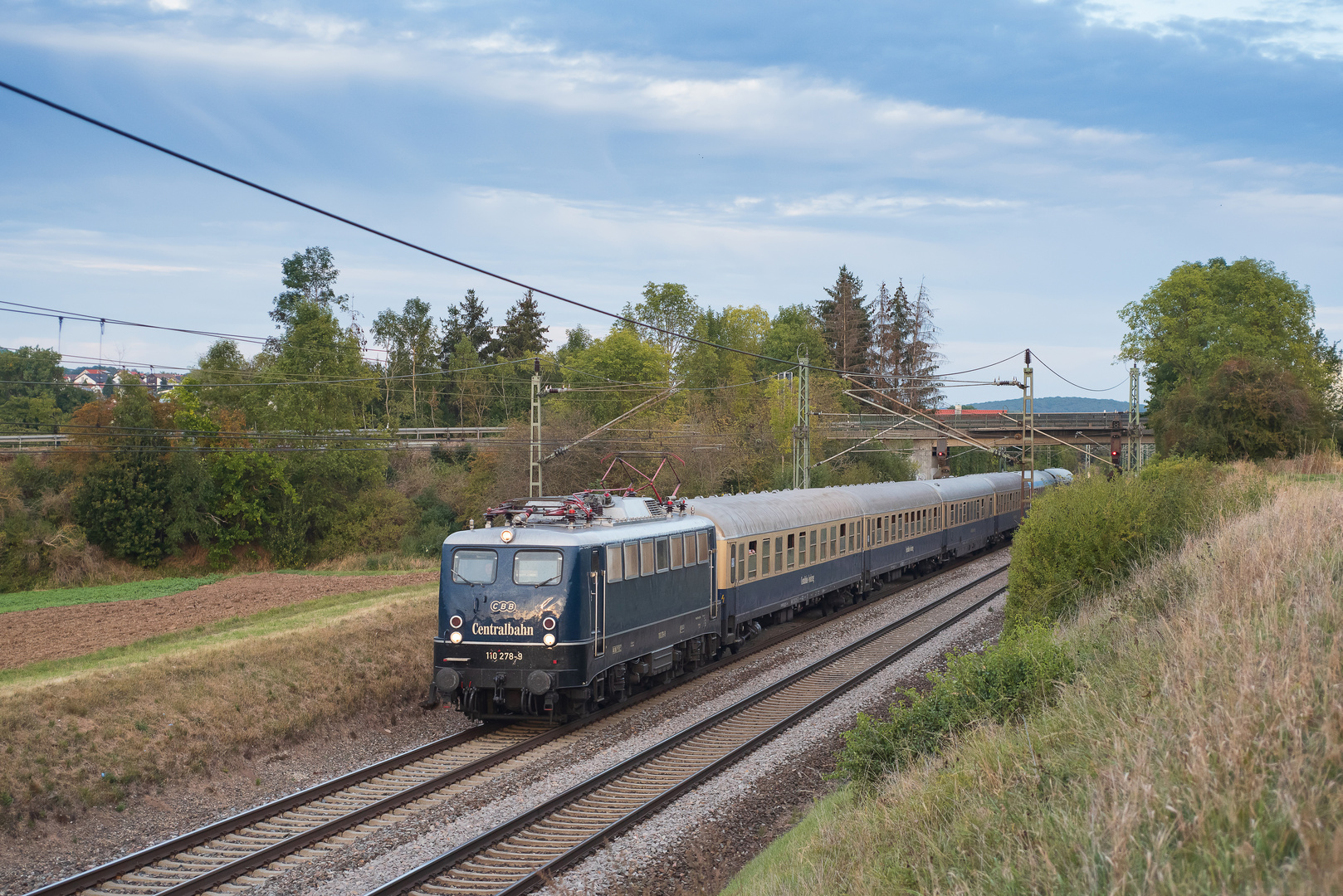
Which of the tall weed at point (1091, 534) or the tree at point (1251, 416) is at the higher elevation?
the tree at point (1251, 416)

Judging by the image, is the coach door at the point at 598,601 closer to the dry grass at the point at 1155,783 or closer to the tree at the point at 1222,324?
the dry grass at the point at 1155,783

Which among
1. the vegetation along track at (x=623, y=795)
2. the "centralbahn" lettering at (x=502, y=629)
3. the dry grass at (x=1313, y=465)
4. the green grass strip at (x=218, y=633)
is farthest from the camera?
the dry grass at (x=1313, y=465)

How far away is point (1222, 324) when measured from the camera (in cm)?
5691

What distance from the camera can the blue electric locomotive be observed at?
14766mm

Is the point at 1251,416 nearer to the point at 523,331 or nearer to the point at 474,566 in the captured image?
the point at 474,566

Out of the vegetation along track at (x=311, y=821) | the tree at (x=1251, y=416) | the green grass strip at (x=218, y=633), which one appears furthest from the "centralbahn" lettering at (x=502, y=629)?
the tree at (x=1251, y=416)

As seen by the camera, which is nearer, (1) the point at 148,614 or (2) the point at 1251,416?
(1) the point at 148,614

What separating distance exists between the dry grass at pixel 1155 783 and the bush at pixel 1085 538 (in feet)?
23.7

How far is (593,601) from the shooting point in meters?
15.2

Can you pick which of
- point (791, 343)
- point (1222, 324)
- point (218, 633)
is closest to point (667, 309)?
point (791, 343)

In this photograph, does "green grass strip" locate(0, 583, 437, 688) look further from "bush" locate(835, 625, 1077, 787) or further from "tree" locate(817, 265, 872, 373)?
"tree" locate(817, 265, 872, 373)

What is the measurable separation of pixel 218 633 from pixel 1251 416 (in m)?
33.7

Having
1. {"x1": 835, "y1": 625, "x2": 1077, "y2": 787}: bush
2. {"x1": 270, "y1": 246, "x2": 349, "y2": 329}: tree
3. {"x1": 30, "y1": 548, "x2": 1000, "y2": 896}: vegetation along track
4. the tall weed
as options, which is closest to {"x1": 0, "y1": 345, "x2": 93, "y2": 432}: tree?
{"x1": 270, "y1": 246, "x2": 349, "y2": 329}: tree

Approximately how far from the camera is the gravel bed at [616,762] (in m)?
9.99
